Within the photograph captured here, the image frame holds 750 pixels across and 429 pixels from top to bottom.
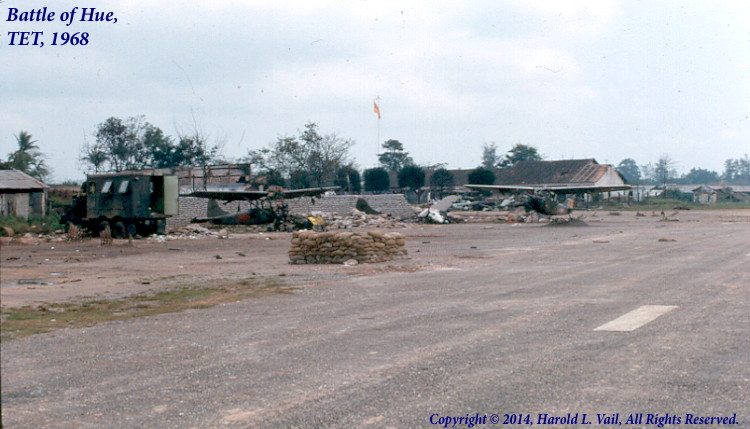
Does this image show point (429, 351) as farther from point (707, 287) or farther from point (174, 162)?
point (174, 162)

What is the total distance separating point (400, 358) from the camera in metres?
7.36

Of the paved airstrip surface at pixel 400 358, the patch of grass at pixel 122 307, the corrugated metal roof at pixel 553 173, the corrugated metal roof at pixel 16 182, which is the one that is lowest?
the patch of grass at pixel 122 307

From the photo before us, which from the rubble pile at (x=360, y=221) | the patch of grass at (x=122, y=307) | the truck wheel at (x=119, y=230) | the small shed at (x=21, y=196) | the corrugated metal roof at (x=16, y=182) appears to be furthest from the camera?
the rubble pile at (x=360, y=221)

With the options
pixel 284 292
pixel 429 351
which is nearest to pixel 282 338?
pixel 429 351

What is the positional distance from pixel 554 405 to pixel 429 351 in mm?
2220

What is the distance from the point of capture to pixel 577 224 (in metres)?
45.8

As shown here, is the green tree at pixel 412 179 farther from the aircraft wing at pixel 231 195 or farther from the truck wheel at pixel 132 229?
the truck wheel at pixel 132 229

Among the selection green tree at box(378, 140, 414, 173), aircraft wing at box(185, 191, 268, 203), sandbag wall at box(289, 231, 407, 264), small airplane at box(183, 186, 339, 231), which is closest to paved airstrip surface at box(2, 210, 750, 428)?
sandbag wall at box(289, 231, 407, 264)

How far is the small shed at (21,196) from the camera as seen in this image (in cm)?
3666

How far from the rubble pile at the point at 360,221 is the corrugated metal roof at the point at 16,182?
56.4ft

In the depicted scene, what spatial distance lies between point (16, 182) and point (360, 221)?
21.2 m

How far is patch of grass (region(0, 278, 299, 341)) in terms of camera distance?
9680 millimetres

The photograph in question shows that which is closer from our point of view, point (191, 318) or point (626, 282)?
point (191, 318)

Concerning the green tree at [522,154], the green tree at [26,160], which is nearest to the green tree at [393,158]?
the green tree at [522,154]
